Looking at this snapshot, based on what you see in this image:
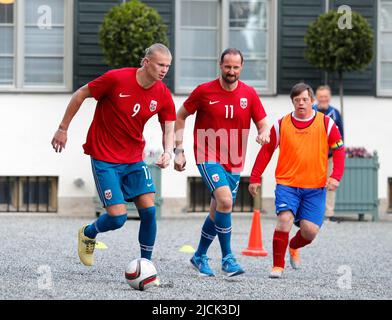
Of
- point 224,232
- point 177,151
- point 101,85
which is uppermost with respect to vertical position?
point 101,85

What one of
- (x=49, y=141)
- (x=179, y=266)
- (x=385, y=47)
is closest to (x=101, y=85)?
(x=179, y=266)

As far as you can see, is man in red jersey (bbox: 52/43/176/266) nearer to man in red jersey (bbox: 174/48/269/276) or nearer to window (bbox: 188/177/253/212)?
man in red jersey (bbox: 174/48/269/276)

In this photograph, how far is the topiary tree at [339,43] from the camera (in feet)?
62.9

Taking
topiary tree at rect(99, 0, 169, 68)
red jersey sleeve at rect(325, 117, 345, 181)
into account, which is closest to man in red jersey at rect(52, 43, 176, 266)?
red jersey sleeve at rect(325, 117, 345, 181)

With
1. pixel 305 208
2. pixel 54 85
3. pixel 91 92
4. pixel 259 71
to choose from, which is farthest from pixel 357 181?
pixel 91 92

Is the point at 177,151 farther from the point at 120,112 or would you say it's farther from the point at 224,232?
the point at 120,112

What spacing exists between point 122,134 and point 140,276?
1.34 m

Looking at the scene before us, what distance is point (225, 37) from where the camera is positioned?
2025 centimetres

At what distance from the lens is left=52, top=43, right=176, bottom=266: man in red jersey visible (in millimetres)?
10359

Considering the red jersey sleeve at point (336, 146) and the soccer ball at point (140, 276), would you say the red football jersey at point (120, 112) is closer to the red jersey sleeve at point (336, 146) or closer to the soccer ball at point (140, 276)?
the soccer ball at point (140, 276)

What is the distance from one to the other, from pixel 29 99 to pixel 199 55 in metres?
2.90

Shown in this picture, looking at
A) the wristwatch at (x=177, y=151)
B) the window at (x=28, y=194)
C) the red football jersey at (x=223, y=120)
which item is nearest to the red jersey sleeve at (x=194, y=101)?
the red football jersey at (x=223, y=120)

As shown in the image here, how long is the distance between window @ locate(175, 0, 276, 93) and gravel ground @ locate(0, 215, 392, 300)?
298cm

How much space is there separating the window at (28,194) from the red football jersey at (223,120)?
346 inches
